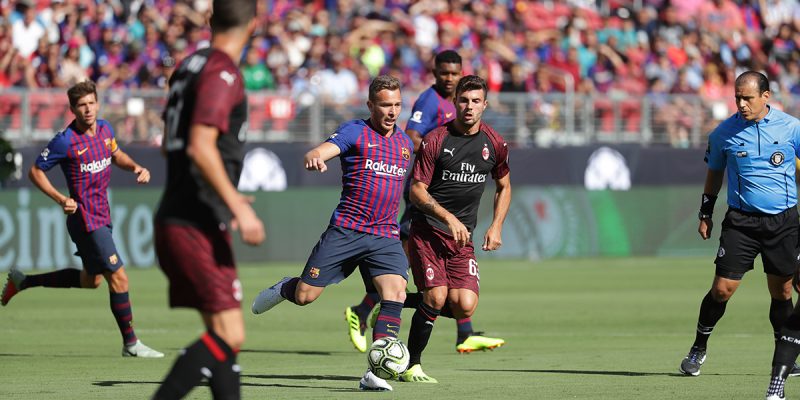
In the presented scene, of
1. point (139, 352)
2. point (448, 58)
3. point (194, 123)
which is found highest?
point (448, 58)

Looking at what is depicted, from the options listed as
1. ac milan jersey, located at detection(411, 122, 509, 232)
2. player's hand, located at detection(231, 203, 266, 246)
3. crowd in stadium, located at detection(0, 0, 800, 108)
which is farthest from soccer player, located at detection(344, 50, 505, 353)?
crowd in stadium, located at detection(0, 0, 800, 108)

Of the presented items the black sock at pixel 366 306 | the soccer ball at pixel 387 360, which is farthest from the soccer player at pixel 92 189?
the soccer ball at pixel 387 360

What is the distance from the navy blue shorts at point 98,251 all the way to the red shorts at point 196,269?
6.15 metres

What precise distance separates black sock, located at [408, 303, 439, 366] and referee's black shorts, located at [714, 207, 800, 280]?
230 cm

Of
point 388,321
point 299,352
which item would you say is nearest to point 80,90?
point 299,352

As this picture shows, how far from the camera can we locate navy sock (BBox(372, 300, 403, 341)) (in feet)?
31.9

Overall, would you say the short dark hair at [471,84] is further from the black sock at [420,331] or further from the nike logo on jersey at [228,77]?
the nike logo on jersey at [228,77]

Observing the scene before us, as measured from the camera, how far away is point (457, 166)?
34.0 ft

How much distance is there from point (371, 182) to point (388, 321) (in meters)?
1.12

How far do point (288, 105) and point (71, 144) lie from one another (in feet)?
37.6

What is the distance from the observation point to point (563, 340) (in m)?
13.6

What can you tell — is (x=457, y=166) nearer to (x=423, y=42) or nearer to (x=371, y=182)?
(x=371, y=182)

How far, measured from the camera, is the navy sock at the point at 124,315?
12.1 meters

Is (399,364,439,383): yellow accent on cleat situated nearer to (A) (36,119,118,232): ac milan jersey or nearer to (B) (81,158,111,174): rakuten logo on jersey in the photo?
(A) (36,119,118,232): ac milan jersey
